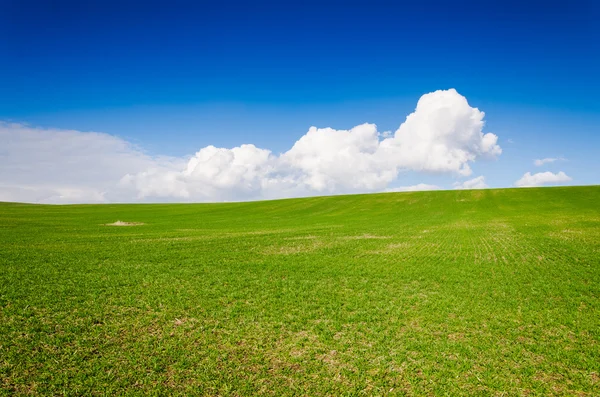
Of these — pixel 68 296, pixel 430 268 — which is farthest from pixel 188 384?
pixel 430 268

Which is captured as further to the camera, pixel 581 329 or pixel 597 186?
pixel 597 186

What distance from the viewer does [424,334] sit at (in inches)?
451

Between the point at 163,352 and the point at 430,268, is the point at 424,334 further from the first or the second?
the point at 430,268

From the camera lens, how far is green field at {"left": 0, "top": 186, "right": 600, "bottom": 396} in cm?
861

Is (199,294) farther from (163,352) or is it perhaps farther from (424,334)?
(424,334)

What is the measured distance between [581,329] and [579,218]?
49.7m

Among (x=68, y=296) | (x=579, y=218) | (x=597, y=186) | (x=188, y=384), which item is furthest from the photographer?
(x=597, y=186)

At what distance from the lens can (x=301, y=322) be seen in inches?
493

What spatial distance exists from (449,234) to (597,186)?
78516 mm

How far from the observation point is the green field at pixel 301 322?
28.2ft

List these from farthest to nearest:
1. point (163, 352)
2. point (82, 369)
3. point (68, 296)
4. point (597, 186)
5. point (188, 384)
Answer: point (597, 186), point (68, 296), point (163, 352), point (82, 369), point (188, 384)

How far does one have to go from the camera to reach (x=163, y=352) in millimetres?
9969

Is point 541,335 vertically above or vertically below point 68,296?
below

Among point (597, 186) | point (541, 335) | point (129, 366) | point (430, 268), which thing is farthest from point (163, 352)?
point (597, 186)
